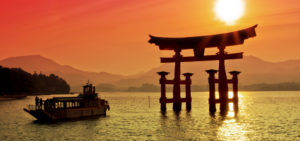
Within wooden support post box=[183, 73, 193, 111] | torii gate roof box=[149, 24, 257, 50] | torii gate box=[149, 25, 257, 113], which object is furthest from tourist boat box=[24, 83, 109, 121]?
wooden support post box=[183, 73, 193, 111]

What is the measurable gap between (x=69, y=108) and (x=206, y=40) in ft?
68.7

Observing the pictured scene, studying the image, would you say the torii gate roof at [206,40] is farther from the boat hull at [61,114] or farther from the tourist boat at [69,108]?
the boat hull at [61,114]

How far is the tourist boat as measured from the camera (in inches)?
1719

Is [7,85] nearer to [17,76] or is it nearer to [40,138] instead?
[17,76]

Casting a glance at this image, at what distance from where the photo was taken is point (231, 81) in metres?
50.8

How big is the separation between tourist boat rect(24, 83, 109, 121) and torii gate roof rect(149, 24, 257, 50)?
39.9ft

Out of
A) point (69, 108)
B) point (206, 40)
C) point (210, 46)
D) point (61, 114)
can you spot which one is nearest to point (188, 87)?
point (210, 46)

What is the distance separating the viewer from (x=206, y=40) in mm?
47531

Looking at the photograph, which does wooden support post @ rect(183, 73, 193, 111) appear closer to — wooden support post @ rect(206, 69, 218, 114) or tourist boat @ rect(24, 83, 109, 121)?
wooden support post @ rect(206, 69, 218, 114)

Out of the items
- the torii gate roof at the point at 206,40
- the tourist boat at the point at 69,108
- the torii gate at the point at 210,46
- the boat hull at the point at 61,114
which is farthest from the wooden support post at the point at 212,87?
the boat hull at the point at 61,114

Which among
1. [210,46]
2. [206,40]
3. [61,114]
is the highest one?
[206,40]

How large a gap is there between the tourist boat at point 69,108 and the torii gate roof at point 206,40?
1215 centimetres

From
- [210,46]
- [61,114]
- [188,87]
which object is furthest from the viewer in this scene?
[188,87]

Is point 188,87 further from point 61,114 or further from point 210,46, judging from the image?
point 61,114
